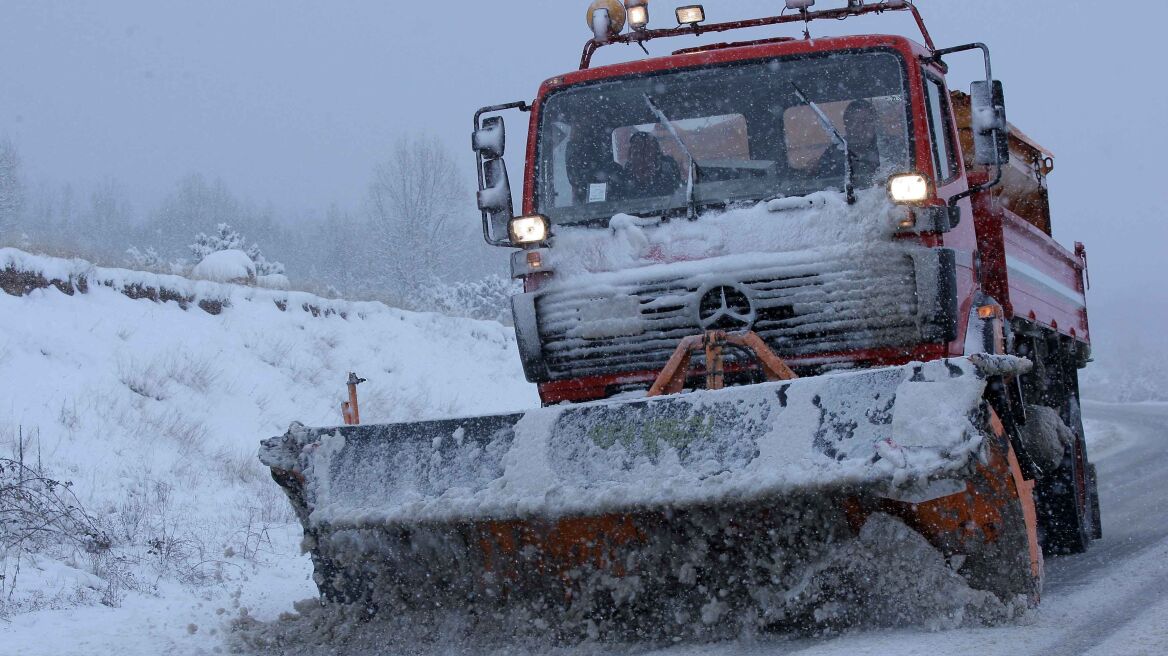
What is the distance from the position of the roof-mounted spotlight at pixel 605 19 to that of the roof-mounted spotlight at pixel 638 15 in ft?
0.20

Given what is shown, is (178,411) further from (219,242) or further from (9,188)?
(9,188)

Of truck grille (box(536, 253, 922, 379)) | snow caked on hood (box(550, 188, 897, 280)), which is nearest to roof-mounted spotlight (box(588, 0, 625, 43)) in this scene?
snow caked on hood (box(550, 188, 897, 280))

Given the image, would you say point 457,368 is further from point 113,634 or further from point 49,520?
point 113,634

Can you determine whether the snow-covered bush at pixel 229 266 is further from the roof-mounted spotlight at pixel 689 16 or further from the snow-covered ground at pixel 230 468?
the roof-mounted spotlight at pixel 689 16

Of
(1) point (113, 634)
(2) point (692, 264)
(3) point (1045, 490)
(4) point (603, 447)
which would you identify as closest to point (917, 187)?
(2) point (692, 264)

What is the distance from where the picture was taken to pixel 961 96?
7.21 m

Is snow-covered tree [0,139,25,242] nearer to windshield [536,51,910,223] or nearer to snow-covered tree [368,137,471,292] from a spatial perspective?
snow-covered tree [368,137,471,292]

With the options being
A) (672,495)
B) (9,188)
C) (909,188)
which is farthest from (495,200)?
(9,188)

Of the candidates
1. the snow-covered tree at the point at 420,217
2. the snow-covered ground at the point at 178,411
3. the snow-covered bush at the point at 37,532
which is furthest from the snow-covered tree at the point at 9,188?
the snow-covered bush at the point at 37,532

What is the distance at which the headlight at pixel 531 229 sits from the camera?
18.9 feet

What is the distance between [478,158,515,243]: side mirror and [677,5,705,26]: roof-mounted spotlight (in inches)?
66.5

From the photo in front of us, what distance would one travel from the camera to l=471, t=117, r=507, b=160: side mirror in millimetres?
6176

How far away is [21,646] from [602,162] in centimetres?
320

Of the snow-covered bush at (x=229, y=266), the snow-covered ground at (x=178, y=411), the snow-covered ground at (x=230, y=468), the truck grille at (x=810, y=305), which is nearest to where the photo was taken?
the snow-covered ground at (x=230, y=468)
